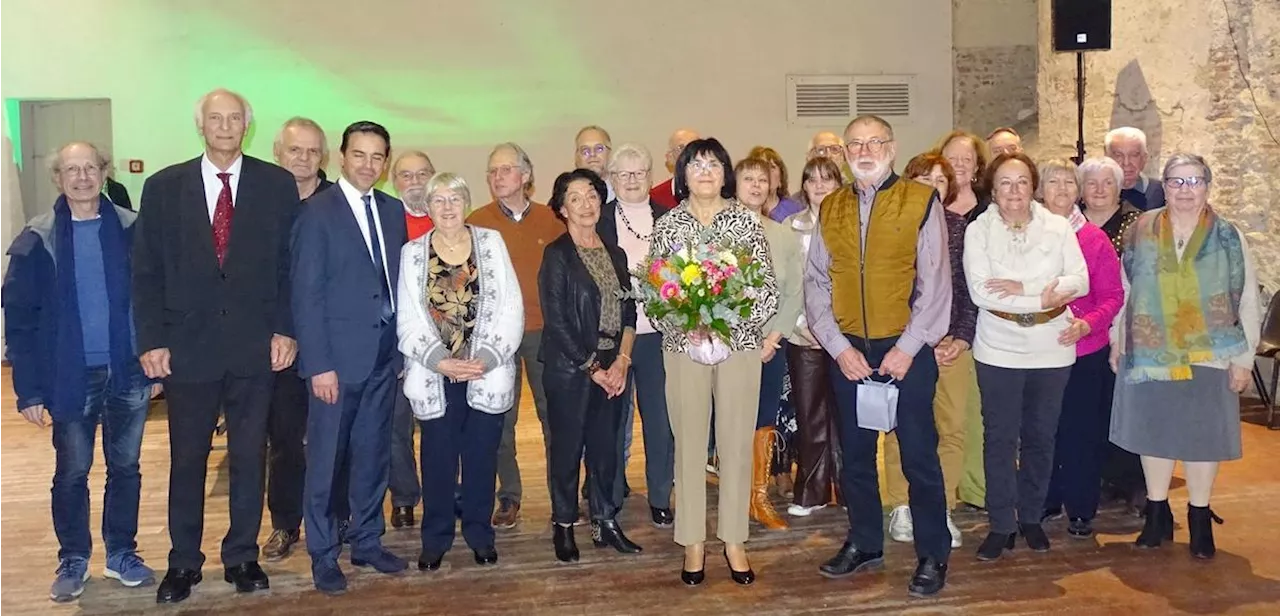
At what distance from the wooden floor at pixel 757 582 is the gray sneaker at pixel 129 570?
40 mm

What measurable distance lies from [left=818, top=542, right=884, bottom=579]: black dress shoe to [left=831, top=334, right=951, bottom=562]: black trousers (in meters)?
0.16

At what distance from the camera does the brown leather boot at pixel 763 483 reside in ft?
14.1

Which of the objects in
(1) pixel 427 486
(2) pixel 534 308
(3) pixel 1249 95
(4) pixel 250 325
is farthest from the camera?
(3) pixel 1249 95

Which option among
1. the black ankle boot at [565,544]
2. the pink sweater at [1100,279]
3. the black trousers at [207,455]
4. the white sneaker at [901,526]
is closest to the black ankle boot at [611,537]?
the black ankle boot at [565,544]

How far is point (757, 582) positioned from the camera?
367 centimetres

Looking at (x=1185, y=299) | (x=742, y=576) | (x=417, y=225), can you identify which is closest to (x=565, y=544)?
(x=742, y=576)

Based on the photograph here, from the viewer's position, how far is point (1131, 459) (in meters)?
4.45

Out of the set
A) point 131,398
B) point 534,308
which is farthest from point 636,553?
point 131,398

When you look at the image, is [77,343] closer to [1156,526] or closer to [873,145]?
[873,145]

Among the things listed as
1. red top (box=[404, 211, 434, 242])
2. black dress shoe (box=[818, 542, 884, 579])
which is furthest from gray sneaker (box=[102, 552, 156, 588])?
black dress shoe (box=[818, 542, 884, 579])

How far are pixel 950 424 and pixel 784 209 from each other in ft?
4.12

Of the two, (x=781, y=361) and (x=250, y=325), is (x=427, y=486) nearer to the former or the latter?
(x=250, y=325)

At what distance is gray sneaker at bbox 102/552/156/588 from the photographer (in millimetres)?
3785

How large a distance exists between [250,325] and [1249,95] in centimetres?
638
